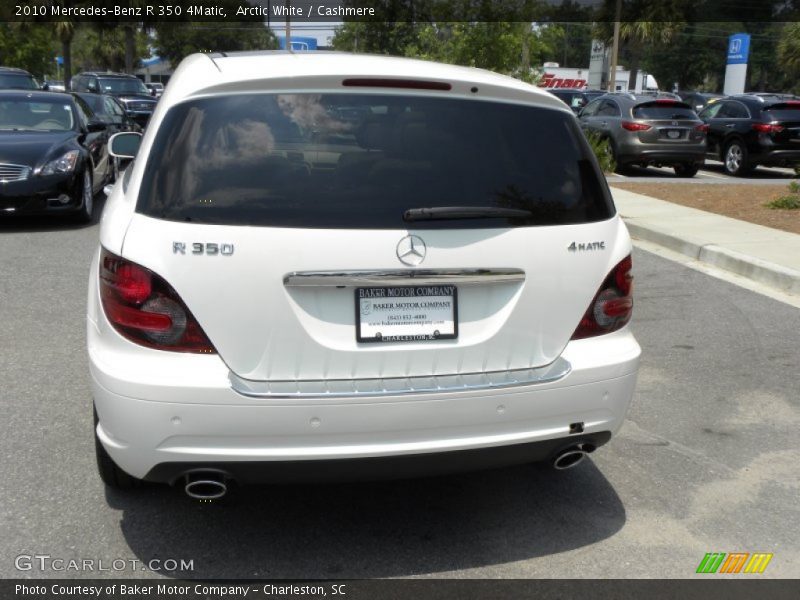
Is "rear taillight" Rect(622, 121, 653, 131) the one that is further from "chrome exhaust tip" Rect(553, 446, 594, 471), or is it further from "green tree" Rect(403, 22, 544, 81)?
"chrome exhaust tip" Rect(553, 446, 594, 471)

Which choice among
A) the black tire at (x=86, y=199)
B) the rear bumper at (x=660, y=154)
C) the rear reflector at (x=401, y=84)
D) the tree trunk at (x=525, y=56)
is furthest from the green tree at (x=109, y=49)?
the rear reflector at (x=401, y=84)

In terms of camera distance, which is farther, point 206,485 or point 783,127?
point 783,127

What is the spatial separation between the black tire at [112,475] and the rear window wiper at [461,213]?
1657 millimetres

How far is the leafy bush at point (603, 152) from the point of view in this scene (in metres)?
16.4

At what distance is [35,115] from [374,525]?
9.57 metres

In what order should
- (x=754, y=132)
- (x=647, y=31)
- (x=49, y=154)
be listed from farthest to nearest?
1. (x=647, y=31)
2. (x=754, y=132)
3. (x=49, y=154)

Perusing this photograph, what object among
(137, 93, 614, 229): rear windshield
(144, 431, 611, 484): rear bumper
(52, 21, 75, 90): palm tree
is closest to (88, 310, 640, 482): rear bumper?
(144, 431, 611, 484): rear bumper

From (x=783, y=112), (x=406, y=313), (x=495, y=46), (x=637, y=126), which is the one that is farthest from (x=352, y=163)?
(x=495, y=46)

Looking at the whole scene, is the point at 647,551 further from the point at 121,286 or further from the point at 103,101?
the point at 103,101

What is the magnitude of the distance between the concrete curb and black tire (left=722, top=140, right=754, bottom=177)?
847 centimetres

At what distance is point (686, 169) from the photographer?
18297 millimetres

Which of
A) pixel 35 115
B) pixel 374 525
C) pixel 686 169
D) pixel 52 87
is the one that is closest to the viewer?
pixel 374 525

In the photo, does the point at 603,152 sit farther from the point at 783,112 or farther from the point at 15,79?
the point at 15,79

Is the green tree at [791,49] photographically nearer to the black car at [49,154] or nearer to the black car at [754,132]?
the black car at [754,132]
